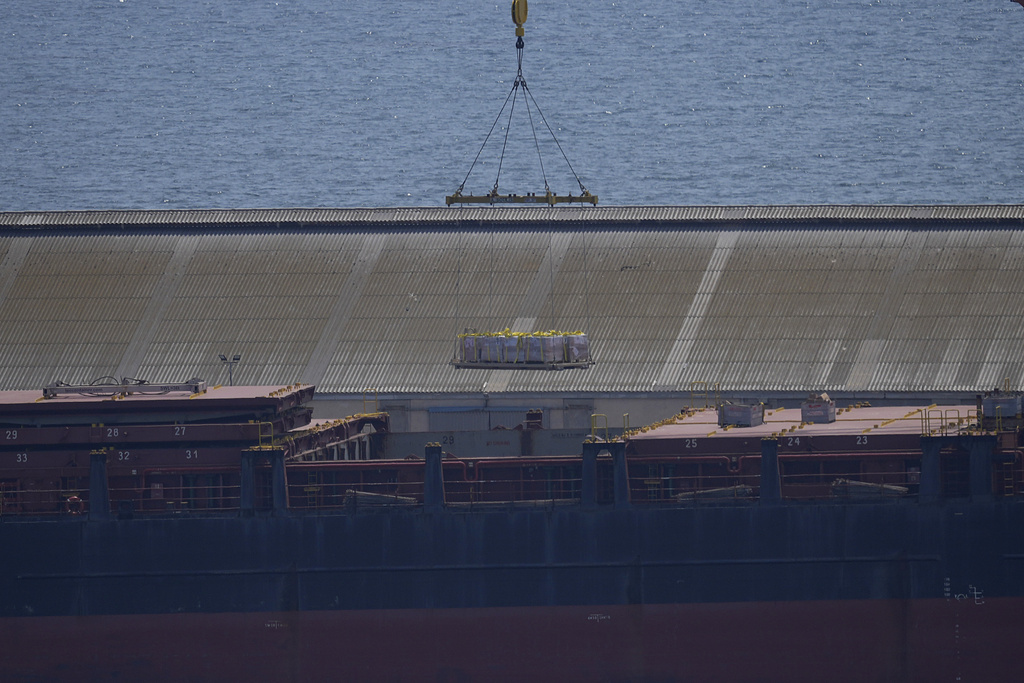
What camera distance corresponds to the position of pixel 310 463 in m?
59.7

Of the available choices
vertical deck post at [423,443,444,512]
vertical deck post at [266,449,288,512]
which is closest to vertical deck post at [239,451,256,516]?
vertical deck post at [266,449,288,512]

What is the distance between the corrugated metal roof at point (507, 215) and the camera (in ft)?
265

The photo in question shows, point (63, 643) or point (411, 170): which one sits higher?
point (411, 170)

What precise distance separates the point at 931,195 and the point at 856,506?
4655 inches

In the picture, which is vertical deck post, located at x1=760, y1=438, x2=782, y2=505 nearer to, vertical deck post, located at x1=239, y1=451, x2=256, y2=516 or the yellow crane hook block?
vertical deck post, located at x1=239, y1=451, x2=256, y2=516

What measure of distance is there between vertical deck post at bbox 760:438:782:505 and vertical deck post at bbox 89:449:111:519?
872 inches

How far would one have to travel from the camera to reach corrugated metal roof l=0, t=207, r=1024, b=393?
7362 centimetres

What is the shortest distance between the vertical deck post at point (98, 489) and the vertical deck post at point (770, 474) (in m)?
22.1

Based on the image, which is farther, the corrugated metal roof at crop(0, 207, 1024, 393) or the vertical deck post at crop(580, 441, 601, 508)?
the corrugated metal roof at crop(0, 207, 1024, 393)

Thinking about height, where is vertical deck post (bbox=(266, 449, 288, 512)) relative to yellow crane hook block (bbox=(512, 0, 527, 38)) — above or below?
below

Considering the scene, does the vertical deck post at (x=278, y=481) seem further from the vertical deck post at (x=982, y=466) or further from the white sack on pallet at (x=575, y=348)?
the vertical deck post at (x=982, y=466)

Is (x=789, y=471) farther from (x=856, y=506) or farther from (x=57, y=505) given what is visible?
(x=57, y=505)

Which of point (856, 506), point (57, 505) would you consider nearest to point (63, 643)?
point (57, 505)

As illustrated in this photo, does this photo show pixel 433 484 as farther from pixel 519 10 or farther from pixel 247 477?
pixel 519 10
